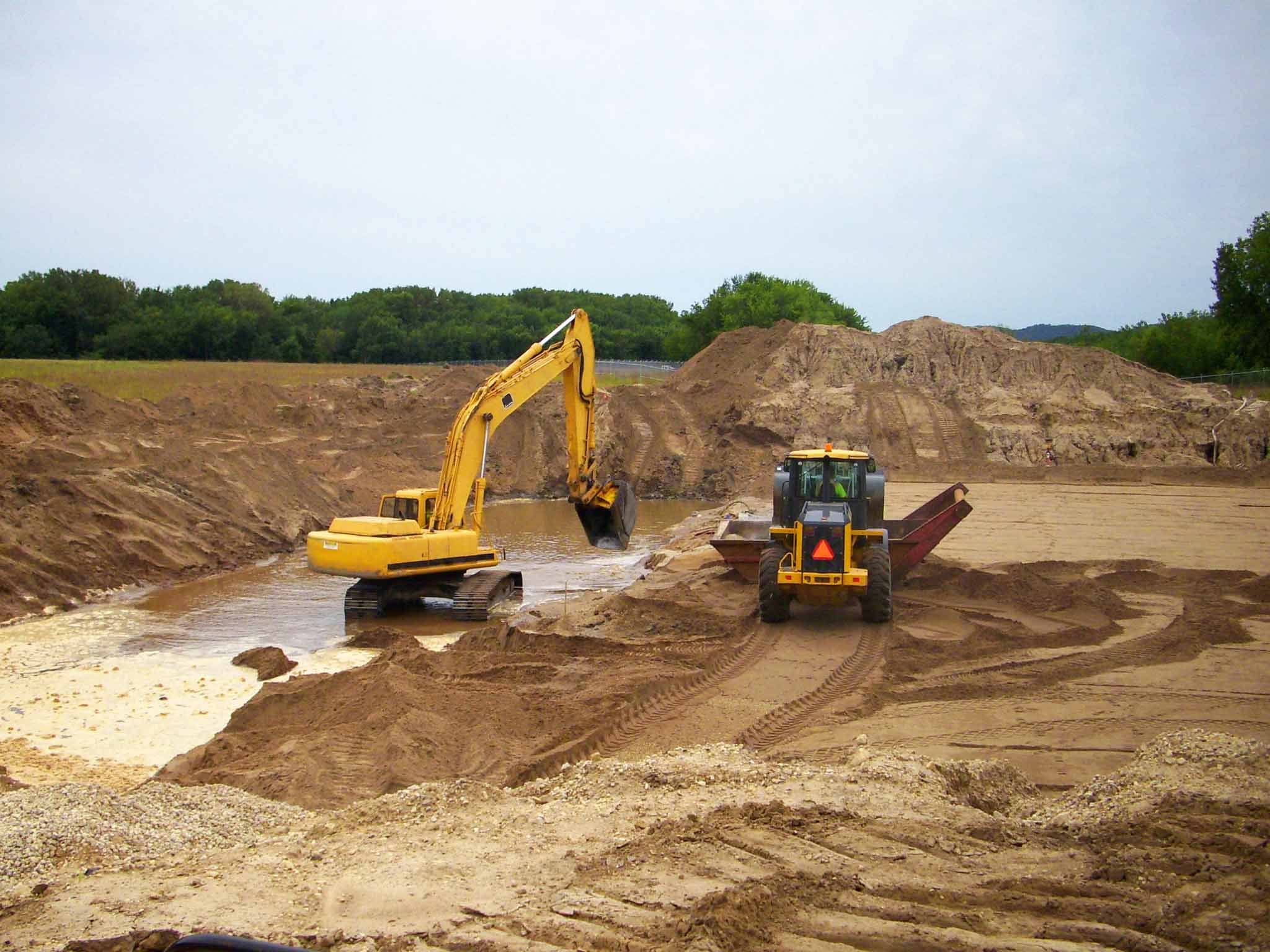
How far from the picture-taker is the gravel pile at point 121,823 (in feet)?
18.0

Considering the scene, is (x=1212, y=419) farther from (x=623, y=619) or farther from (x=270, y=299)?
(x=270, y=299)

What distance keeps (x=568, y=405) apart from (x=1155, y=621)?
9.68 m

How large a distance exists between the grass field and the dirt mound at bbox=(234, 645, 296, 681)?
65.0ft

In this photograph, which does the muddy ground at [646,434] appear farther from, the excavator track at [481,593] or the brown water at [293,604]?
the excavator track at [481,593]

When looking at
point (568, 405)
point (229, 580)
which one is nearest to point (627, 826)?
point (568, 405)

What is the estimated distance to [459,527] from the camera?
599 inches

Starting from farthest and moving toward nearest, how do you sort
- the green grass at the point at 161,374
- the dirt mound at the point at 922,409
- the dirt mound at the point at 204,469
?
the green grass at the point at 161,374 → the dirt mound at the point at 922,409 → the dirt mound at the point at 204,469

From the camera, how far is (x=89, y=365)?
38.5m

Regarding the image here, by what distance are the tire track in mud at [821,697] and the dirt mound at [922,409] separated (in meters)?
19.5

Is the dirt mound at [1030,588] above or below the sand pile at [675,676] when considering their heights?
above

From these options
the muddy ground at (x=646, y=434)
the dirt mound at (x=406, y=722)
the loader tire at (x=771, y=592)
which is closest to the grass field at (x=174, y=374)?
the muddy ground at (x=646, y=434)

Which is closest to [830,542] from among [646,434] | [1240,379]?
[646,434]

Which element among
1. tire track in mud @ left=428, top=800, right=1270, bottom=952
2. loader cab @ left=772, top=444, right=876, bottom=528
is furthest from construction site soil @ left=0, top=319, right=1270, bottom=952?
loader cab @ left=772, top=444, right=876, bottom=528

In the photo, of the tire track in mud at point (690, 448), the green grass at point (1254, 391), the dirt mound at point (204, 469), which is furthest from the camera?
the green grass at point (1254, 391)
